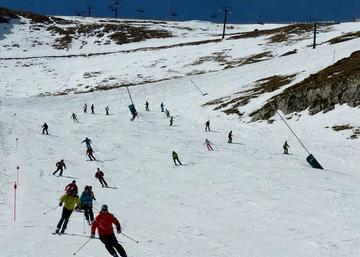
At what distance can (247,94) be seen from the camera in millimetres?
A: 66938

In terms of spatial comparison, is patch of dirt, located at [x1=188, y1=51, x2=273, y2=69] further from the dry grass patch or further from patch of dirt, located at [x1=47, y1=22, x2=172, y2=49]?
patch of dirt, located at [x1=47, y1=22, x2=172, y2=49]

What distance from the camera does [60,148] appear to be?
4219cm

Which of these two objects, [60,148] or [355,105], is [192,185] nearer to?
[60,148]

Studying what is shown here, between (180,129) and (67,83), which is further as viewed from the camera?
(67,83)

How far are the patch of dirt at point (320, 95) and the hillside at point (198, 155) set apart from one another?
0.48 ft

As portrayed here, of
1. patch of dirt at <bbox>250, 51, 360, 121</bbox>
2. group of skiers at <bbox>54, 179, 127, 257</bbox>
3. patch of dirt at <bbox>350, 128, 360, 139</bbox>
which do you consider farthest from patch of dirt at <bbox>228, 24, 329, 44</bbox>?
group of skiers at <bbox>54, 179, 127, 257</bbox>

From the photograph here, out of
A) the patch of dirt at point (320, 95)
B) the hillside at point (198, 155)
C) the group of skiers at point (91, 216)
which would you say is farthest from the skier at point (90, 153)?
the patch of dirt at point (320, 95)

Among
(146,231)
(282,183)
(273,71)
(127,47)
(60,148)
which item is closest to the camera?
(146,231)

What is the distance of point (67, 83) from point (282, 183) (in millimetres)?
77089

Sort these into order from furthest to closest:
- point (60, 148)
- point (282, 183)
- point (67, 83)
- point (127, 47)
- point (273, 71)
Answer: point (127, 47)
point (67, 83)
point (273, 71)
point (60, 148)
point (282, 183)

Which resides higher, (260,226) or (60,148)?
(260,226)

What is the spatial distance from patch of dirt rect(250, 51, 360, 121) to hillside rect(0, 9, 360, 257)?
0.15 metres

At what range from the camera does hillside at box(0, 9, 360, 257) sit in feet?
59.2

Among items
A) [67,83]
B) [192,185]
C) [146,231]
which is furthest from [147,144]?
[67,83]
